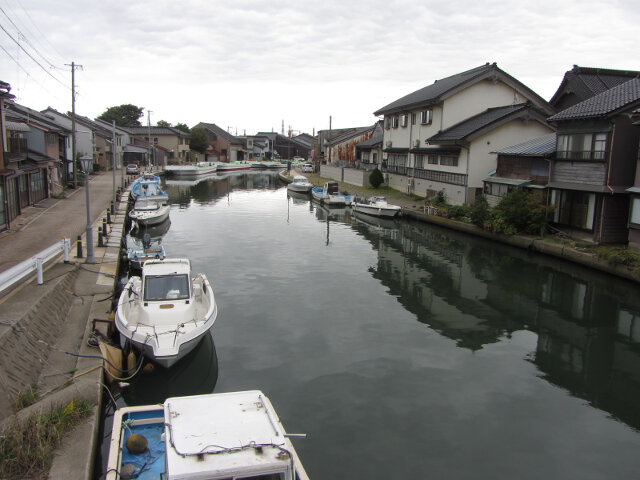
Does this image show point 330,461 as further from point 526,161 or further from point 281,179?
point 281,179

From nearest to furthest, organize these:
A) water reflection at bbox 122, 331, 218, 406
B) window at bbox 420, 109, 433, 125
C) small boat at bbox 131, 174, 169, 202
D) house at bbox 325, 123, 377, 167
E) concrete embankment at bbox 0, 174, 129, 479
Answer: concrete embankment at bbox 0, 174, 129, 479
water reflection at bbox 122, 331, 218, 406
small boat at bbox 131, 174, 169, 202
window at bbox 420, 109, 433, 125
house at bbox 325, 123, 377, 167

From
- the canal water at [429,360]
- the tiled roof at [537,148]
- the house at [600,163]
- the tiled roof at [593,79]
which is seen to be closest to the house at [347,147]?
the tiled roof at [593,79]

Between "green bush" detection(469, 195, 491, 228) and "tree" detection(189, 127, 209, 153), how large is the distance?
275ft

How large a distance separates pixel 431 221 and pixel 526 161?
297 inches

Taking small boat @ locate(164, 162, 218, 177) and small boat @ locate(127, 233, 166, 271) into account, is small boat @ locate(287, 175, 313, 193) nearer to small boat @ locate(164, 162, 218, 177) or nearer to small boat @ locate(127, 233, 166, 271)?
small boat @ locate(164, 162, 218, 177)

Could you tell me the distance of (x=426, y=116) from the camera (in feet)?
138

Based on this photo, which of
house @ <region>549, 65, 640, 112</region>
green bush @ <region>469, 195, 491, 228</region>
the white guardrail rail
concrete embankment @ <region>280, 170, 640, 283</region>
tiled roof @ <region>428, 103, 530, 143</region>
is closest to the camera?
the white guardrail rail

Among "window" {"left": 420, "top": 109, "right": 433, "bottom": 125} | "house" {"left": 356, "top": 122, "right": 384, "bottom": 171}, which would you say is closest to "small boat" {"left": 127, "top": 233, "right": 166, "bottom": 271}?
"window" {"left": 420, "top": 109, "right": 433, "bottom": 125}

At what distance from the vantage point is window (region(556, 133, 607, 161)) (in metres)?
22.5

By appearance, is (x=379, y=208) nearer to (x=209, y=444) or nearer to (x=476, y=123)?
(x=476, y=123)

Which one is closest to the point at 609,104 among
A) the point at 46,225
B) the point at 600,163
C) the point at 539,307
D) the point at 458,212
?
the point at 600,163

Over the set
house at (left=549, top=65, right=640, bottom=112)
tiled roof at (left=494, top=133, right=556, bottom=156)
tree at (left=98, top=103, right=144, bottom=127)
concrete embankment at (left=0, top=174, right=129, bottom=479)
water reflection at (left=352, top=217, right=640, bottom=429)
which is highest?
tree at (left=98, top=103, right=144, bottom=127)

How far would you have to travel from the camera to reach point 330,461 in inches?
356

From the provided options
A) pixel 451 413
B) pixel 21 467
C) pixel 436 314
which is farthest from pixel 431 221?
pixel 21 467
